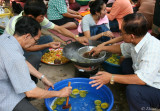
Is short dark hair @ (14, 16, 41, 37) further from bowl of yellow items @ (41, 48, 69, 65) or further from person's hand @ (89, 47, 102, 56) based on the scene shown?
bowl of yellow items @ (41, 48, 69, 65)

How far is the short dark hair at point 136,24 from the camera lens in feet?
5.77

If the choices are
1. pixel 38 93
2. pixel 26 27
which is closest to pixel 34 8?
pixel 26 27

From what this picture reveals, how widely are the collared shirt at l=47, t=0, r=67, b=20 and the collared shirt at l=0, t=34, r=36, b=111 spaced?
2.56 metres

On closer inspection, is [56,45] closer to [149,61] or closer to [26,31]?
[26,31]

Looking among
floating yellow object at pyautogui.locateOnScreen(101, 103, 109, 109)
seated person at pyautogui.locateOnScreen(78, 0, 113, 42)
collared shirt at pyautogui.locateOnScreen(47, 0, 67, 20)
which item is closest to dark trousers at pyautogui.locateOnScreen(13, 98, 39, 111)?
floating yellow object at pyautogui.locateOnScreen(101, 103, 109, 109)

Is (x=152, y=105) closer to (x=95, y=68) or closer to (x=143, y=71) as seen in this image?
(x=143, y=71)

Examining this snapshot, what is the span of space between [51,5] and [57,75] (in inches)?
75.5

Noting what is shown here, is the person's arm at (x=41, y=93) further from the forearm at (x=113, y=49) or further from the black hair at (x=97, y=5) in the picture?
the black hair at (x=97, y=5)

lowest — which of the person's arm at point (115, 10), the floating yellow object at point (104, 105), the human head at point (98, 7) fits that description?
the floating yellow object at point (104, 105)

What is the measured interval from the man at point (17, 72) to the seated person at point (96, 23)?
1389 millimetres

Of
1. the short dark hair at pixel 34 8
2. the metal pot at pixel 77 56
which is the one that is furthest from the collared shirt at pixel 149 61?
the short dark hair at pixel 34 8

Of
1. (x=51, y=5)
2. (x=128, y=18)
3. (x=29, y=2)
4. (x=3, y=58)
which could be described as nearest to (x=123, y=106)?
(x=128, y=18)

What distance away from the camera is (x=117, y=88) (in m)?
2.57

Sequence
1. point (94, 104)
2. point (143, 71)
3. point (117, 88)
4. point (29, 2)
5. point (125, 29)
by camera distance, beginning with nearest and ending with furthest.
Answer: point (143, 71) < point (125, 29) < point (94, 104) < point (29, 2) < point (117, 88)
